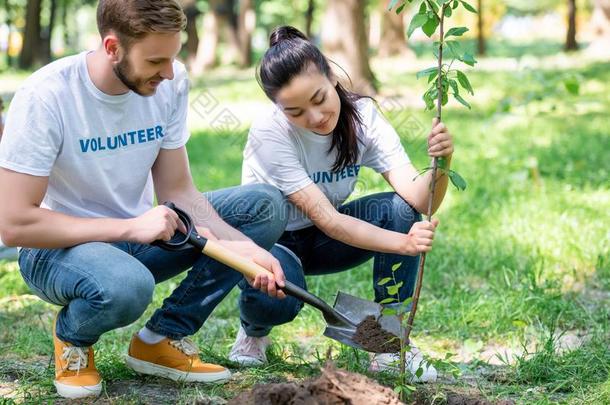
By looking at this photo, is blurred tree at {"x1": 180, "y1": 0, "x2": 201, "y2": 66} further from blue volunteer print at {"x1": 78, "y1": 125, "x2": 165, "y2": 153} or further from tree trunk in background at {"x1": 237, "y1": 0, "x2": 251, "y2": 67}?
blue volunteer print at {"x1": 78, "y1": 125, "x2": 165, "y2": 153}

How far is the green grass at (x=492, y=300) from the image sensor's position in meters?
2.72

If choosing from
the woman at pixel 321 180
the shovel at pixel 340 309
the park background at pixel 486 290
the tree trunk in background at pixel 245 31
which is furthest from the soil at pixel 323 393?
the tree trunk in background at pixel 245 31

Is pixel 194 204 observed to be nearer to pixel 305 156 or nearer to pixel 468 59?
pixel 305 156

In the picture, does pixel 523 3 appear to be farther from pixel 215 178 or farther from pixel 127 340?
pixel 127 340

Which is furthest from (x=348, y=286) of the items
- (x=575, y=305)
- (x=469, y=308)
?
(x=575, y=305)

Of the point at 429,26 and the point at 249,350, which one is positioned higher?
the point at 429,26

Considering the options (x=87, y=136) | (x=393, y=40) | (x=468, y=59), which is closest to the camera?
(x=468, y=59)

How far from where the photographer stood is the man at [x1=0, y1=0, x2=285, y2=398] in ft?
7.72

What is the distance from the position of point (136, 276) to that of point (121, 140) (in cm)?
46

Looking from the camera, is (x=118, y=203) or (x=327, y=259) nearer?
(x=118, y=203)

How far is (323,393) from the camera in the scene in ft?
6.85

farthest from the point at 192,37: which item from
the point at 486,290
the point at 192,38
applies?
the point at 486,290

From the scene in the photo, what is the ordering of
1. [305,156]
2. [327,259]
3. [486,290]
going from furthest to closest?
[486,290] → [327,259] → [305,156]

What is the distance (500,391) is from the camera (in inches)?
103
